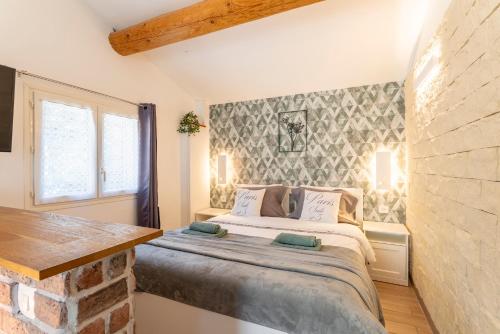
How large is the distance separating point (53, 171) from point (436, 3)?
341 centimetres

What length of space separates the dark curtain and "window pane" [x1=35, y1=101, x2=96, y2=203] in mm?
543

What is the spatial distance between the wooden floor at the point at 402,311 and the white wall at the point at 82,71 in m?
2.68

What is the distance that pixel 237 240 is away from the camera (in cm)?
218

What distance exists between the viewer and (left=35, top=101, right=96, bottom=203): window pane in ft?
7.45

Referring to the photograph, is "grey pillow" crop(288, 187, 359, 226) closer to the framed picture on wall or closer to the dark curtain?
the framed picture on wall

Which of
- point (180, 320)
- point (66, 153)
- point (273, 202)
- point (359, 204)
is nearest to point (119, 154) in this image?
point (66, 153)

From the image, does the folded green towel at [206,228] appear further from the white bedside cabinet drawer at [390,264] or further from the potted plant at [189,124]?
the white bedside cabinet drawer at [390,264]

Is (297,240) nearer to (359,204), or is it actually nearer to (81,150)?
(359,204)

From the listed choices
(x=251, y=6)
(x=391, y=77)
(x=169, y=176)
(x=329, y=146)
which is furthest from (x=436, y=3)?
(x=169, y=176)

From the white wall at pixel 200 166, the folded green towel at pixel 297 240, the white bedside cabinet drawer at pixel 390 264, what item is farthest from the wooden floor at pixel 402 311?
the white wall at pixel 200 166

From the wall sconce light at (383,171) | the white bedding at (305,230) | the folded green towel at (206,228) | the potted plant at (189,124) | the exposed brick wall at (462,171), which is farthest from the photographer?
the potted plant at (189,124)

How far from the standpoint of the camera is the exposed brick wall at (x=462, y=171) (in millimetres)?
1081

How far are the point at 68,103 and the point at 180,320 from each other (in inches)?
87.3

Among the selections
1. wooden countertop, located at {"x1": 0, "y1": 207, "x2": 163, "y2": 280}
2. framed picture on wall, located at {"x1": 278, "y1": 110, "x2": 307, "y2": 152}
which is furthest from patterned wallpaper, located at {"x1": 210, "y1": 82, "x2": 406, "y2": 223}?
wooden countertop, located at {"x1": 0, "y1": 207, "x2": 163, "y2": 280}
